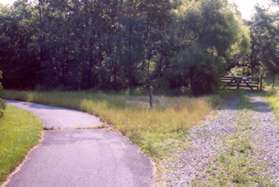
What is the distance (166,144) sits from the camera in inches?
515

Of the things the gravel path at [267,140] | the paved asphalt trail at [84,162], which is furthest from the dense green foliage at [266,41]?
the paved asphalt trail at [84,162]

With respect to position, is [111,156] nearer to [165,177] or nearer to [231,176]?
[165,177]

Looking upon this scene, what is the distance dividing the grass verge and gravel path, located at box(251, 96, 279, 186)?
0.19m

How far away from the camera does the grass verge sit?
8.76m

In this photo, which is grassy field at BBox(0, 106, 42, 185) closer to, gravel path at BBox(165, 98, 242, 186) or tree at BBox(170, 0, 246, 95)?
gravel path at BBox(165, 98, 242, 186)

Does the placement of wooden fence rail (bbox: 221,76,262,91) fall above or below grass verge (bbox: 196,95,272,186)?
above

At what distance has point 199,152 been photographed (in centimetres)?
1187

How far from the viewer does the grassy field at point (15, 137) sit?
10375mm

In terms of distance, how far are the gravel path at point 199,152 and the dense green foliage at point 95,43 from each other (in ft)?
58.0

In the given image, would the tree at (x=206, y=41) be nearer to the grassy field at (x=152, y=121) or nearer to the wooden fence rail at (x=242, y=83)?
the wooden fence rail at (x=242, y=83)

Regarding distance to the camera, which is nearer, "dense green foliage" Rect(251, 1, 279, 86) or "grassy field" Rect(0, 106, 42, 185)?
"grassy field" Rect(0, 106, 42, 185)

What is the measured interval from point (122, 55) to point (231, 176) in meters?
29.0

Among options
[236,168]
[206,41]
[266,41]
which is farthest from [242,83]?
[236,168]

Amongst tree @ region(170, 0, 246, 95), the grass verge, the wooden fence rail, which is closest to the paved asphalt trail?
the grass verge
